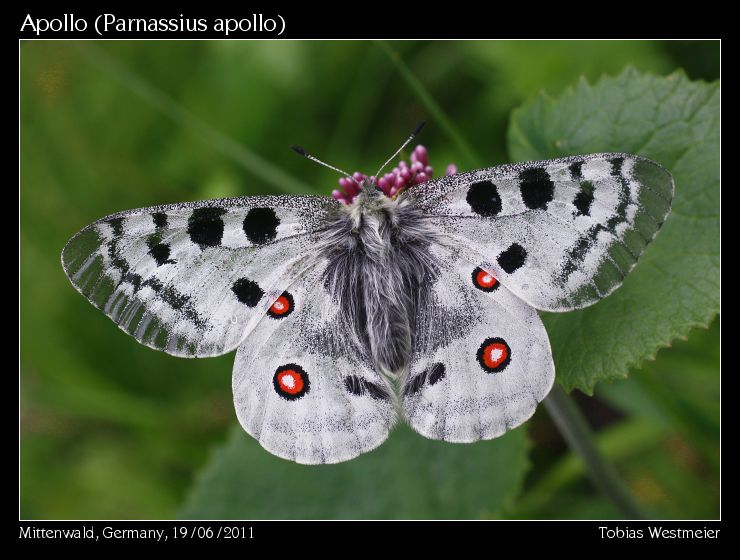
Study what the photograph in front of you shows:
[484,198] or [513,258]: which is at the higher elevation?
[484,198]

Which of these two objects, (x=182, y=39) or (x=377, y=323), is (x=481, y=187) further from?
(x=182, y=39)

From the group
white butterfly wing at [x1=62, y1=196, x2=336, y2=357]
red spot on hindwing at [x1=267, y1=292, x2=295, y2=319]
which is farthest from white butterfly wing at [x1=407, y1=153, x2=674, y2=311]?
white butterfly wing at [x1=62, y1=196, x2=336, y2=357]

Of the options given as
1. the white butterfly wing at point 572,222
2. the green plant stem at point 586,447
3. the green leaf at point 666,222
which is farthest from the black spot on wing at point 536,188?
the green plant stem at point 586,447

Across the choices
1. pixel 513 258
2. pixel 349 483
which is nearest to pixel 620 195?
pixel 513 258

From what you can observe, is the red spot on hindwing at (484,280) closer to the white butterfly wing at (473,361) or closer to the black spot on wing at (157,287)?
the white butterfly wing at (473,361)

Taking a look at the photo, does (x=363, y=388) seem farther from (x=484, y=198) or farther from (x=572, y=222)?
(x=572, y=222)

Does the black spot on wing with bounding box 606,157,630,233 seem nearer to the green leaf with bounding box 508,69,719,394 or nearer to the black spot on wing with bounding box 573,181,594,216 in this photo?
the black spot on wing with bounding box 573,181,594,216
